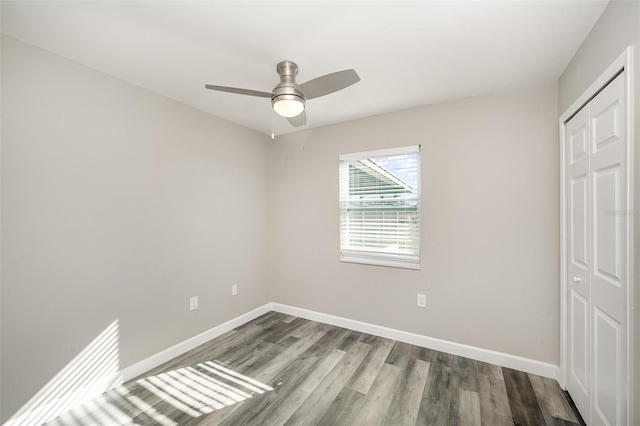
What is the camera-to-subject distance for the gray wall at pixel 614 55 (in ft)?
3.89

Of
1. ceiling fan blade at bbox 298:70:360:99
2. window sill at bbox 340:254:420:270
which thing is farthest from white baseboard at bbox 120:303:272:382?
ceiling fan blade at bbox 298:70:360:99

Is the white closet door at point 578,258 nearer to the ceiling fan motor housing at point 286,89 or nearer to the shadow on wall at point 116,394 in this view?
the ceiling fan motor housing at point 286,89

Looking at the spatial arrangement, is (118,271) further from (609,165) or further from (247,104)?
(609,165)

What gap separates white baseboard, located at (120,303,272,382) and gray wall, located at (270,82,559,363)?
102 cm

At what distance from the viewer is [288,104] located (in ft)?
5.73

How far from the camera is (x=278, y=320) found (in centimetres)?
345

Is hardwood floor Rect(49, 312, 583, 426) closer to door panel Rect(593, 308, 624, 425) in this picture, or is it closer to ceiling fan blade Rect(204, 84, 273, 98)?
door panel Rect(593, 308, 624, 425)

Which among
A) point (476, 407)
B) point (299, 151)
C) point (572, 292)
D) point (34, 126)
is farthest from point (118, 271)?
point (572, 292)

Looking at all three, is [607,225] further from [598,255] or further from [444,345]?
[444,345]

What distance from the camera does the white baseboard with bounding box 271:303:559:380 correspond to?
2248 mm

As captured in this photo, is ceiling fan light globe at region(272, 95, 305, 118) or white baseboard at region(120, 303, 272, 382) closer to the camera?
ceiling fan light globe at region(272, 95, 305, 118)

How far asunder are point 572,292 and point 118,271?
361 centimetres

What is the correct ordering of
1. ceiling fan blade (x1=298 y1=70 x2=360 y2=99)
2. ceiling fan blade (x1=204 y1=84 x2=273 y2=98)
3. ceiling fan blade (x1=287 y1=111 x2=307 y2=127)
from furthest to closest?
ceiling fan blade (x1=287 y1=111 x2=307 y2=127), ceiling fan blade (x1=204 y1=84 x2=273 y2=98), ceiling fan blade (x1=298 y1=70 x2=360 y2=99)

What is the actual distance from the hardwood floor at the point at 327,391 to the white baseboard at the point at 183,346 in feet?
0.23
